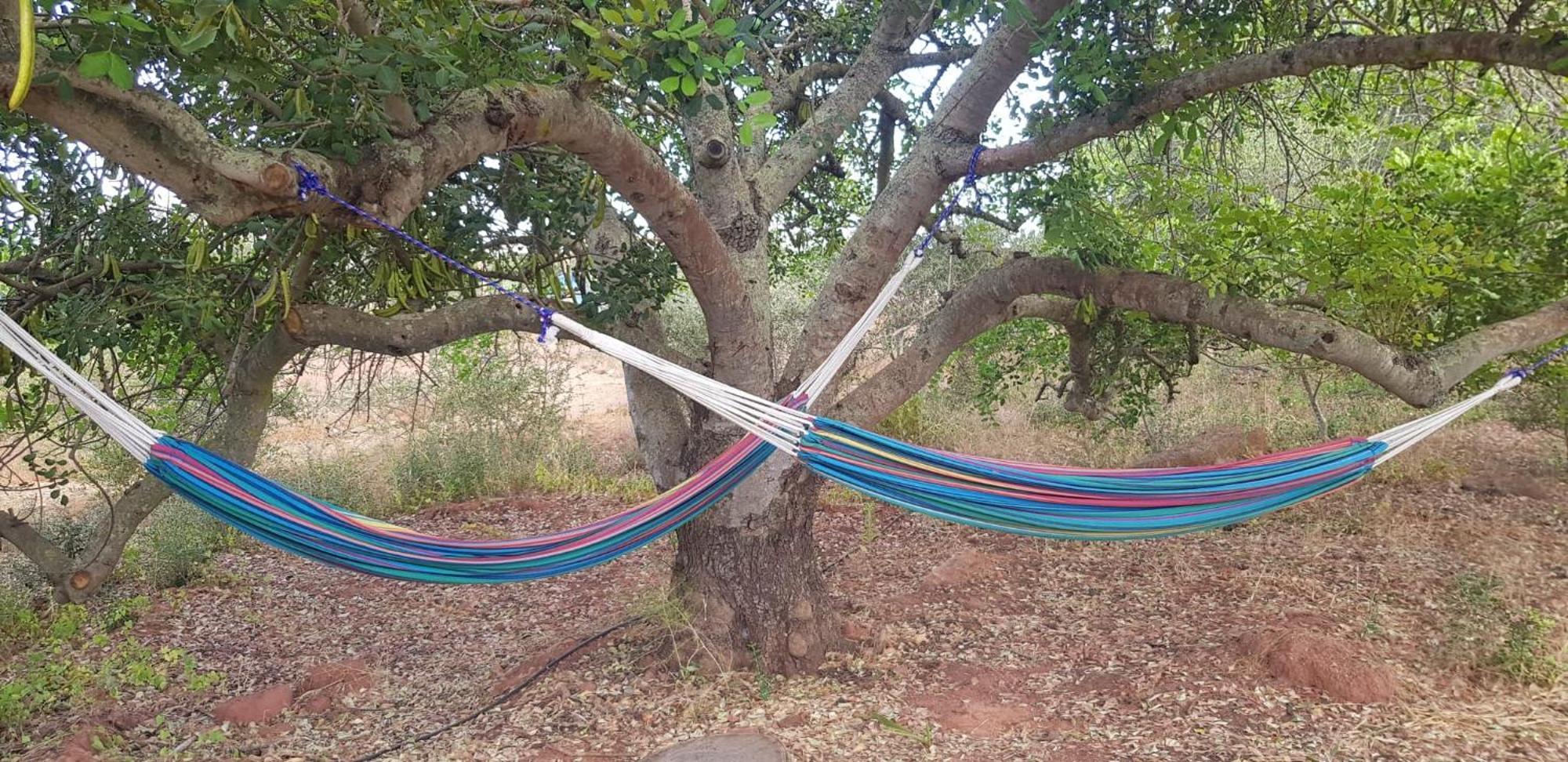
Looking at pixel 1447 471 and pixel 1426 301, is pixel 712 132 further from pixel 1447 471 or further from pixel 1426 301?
pixel 1447 471

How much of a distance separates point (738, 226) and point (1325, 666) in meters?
1.84

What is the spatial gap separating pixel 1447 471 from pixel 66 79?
537 cm

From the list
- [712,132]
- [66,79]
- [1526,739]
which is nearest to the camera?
[66,79]

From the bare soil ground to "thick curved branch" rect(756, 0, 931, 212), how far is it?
1.32 meters

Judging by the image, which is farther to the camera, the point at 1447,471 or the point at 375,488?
the point at 375,488

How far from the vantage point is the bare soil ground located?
2297mm

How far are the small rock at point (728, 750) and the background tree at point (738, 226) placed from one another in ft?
1.31

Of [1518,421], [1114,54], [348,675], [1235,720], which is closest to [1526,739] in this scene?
[1235,720]

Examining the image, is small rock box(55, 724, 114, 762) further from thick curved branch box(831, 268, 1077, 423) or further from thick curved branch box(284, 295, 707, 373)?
thick curved branch box(831, 268, 1077, 423)

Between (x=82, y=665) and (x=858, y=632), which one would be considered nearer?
(x=858, y=632)

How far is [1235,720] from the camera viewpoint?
7.54 ft

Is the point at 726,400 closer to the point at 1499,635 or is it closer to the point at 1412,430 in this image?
the point at 1412,430

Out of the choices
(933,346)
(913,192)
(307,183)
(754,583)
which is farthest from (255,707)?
(913,192)

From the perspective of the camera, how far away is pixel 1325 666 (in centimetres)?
242
